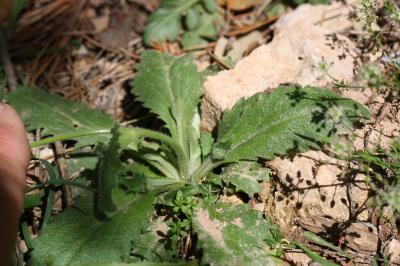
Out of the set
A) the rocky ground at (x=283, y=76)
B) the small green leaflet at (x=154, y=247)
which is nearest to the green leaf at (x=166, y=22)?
the rocky ground at (x=283, y=76)

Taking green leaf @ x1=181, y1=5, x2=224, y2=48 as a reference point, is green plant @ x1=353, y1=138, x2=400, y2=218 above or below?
below

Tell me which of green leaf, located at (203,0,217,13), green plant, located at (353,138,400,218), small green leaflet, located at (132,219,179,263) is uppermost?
green leaf, located at (203,0,217,13)

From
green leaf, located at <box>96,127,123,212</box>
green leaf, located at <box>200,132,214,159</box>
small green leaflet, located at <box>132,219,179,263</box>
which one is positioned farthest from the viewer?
green leaf, located at <box>200,132,214,159</box>

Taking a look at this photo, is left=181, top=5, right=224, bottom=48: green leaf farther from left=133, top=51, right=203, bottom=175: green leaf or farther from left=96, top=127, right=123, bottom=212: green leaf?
left=96, top=127, right=123, bottom=212: green leaf

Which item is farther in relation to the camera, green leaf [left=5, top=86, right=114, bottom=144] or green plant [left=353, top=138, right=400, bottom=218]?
green leaf [left=5, top=86, right=114, bottom=144]

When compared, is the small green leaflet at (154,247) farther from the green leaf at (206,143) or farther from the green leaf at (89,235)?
the green leaf at (206,143)

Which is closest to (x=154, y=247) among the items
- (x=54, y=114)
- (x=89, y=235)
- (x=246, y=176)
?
(x=89, y=235)

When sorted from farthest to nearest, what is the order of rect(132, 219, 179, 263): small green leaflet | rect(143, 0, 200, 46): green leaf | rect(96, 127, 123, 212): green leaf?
rect(143, 0, 200, 46): green leaf < rect(132, 219, 179, 263): small green leaflet < rect(96, 127, 123, 212): green leaf

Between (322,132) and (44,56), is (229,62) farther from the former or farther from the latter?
(44,56)

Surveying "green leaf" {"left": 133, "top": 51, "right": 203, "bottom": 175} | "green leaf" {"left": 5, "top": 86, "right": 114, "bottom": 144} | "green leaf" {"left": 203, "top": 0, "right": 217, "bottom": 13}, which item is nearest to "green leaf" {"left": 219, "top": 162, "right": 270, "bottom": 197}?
"green leaf" {"left": 133, "top": 51, "right": 203, "bottom": 175}

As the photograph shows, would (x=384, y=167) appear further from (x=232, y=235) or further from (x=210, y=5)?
(x=210, y=5)
